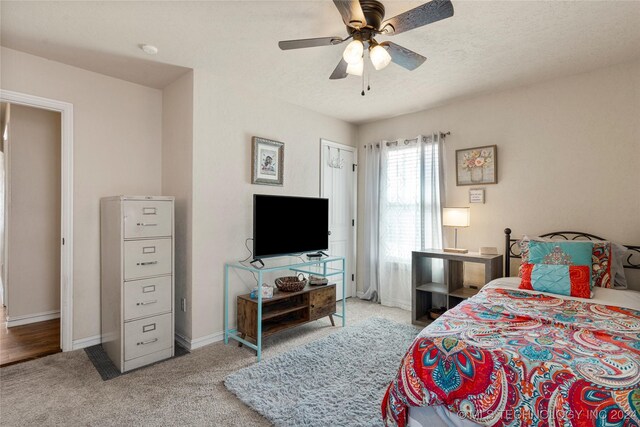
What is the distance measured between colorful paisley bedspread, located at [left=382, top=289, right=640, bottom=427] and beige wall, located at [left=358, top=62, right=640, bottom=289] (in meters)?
1.36

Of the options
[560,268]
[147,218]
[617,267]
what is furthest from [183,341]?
[617,267]

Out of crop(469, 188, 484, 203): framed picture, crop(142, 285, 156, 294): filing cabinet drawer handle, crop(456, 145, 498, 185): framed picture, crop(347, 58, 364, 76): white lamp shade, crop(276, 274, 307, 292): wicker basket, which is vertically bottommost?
crop(276, 274, 307, 292): wicker basket

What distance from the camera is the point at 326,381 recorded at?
Result: 246cm

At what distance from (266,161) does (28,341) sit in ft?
9.52

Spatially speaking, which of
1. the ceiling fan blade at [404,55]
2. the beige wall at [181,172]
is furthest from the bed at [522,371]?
the beige wall at [181,172]

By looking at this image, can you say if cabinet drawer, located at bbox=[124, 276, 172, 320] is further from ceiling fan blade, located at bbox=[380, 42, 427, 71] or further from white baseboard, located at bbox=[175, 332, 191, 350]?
ceiling fan blade, located at bbox=[380, 42, 427, 71]

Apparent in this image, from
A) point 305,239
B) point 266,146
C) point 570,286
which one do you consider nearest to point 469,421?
point 570,286

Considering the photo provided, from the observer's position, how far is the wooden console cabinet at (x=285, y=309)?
3025mm

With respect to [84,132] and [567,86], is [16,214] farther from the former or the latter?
[567,86]

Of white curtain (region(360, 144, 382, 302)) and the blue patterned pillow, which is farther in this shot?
white curtain (region(360, 144, 382, 302))

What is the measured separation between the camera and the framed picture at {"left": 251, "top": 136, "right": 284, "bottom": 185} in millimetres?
3496

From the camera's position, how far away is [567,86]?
3.17 meters

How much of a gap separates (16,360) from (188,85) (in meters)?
2.79

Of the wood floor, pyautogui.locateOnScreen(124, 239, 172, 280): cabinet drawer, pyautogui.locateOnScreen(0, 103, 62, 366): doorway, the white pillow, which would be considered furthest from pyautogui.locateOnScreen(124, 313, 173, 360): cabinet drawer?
the white pillow
